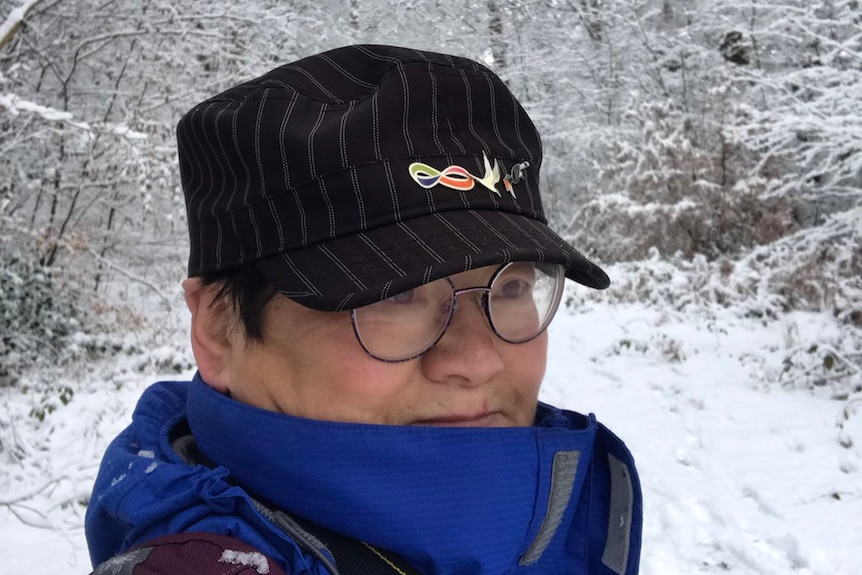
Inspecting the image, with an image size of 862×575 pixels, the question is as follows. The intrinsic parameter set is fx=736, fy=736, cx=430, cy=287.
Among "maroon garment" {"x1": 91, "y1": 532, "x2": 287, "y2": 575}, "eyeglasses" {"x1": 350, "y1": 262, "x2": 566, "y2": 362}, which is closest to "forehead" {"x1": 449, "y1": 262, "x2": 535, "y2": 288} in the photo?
"eyeglasses" {"x1": 350, "y1": 262, "x2": 566, "y2": 362}

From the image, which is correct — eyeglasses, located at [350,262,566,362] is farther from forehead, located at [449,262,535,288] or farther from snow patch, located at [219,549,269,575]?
snow patch, located at [219,549,269,575]

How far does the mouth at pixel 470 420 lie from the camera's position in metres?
1.09

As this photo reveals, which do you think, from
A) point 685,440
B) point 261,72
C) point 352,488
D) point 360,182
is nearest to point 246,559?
point 352,488

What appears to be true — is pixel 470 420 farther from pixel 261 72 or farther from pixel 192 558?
pixel 261 72

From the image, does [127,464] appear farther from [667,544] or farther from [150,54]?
[150,54]

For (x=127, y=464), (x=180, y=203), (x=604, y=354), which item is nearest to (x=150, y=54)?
(x=180, y=203)

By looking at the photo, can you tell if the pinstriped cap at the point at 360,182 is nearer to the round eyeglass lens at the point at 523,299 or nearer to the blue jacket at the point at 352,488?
the round eyeglass lens at the point at 523,299

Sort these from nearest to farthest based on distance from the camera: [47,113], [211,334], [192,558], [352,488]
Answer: [192,558] → [352,488] → [211,334] → [47,113]

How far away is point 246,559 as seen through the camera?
0.85 m

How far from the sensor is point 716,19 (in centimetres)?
1038

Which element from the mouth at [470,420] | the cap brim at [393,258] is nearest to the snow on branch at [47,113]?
the cap brim at [393,258]

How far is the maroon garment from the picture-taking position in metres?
0.84

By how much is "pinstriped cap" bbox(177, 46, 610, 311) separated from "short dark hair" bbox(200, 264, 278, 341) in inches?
1.4

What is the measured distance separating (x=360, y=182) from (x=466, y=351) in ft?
0.98
